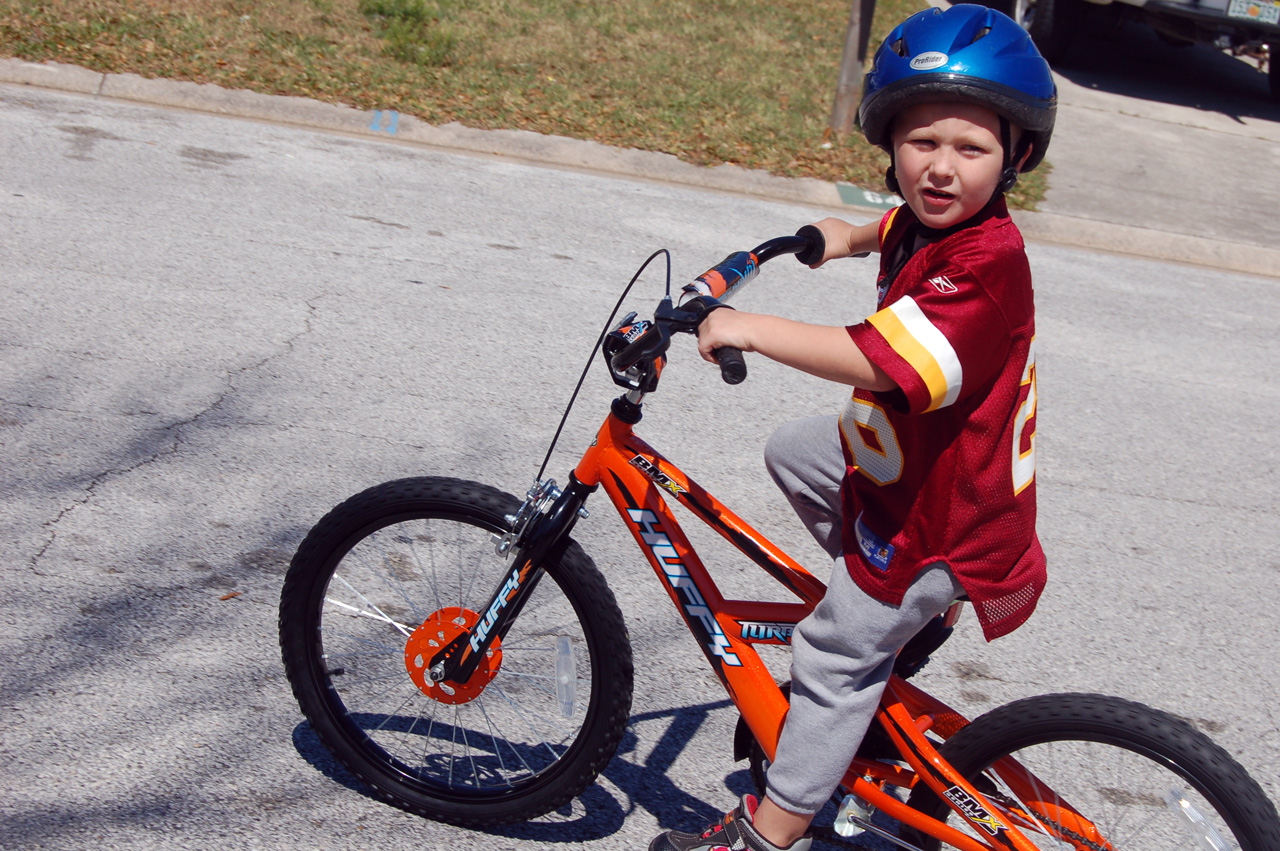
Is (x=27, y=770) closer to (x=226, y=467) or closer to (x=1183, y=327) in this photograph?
(x=226, y=467)

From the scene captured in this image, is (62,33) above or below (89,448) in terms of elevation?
above

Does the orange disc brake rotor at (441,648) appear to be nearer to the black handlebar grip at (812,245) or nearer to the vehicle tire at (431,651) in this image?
the vehicle tire at (431,651)

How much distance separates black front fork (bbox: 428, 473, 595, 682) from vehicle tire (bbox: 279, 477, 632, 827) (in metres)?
0.03

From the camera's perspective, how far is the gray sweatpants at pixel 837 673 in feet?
6.70

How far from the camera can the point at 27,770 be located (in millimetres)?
2490

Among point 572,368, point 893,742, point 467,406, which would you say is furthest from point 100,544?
point 893,742

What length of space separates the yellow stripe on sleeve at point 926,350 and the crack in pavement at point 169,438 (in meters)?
2.56

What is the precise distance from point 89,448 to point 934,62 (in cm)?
310

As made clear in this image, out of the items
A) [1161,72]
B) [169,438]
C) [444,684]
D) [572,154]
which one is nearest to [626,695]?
[444,684]

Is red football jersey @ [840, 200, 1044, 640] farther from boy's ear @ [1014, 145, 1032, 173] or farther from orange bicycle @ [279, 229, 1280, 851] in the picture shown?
orange bicycle @ [279, 229, 1280, 851]

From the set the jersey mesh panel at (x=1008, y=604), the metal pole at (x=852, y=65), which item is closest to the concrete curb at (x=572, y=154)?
the metal pole at (x=852, y=65)

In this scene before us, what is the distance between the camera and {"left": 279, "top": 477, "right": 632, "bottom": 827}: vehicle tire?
2.38 metres

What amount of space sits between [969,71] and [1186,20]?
9179 millimetres

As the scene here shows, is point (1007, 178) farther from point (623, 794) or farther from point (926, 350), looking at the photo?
point (623, 794)
